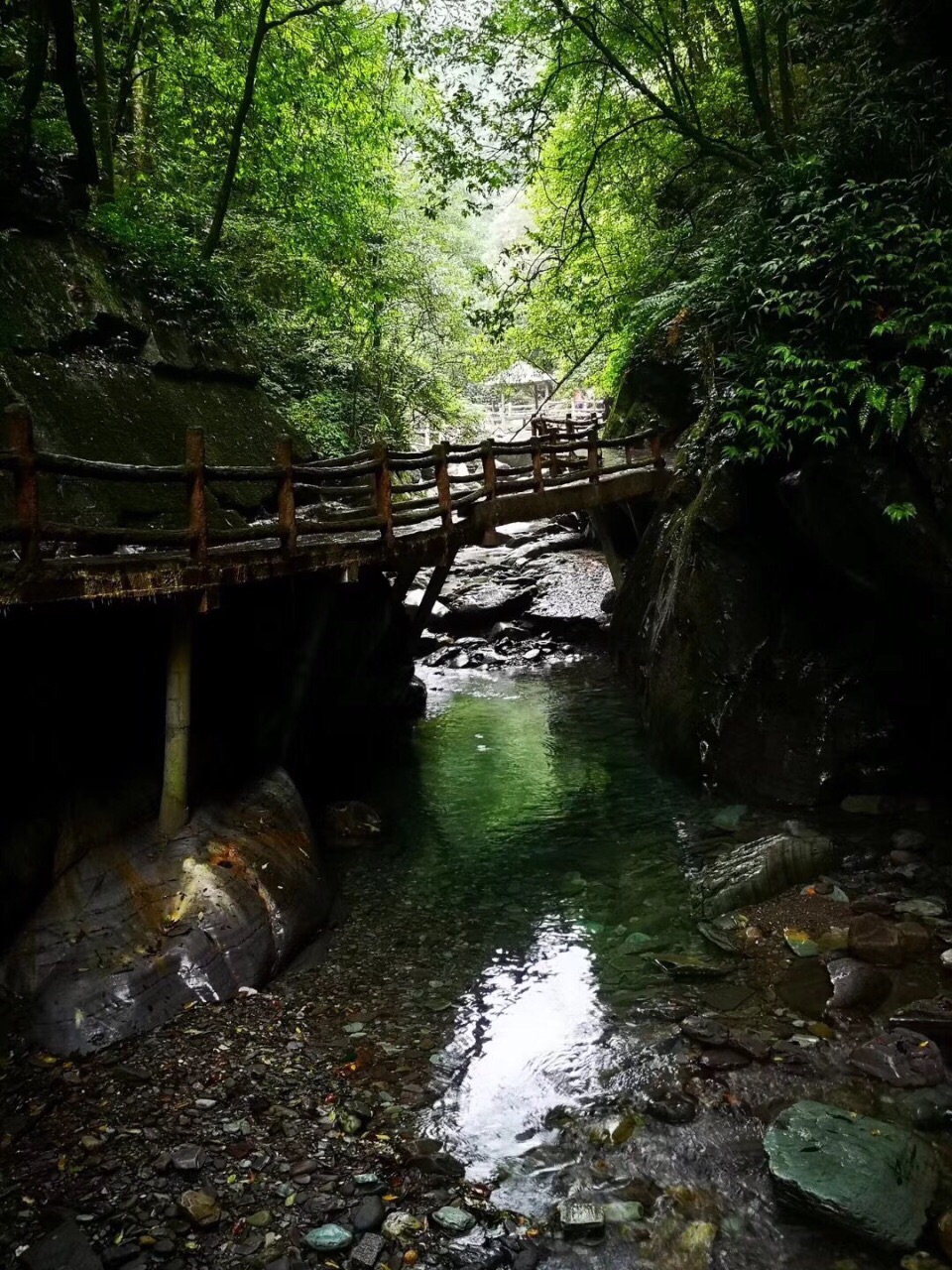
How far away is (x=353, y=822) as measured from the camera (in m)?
10.0

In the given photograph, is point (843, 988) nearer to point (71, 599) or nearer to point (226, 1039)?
point (226, 1039)

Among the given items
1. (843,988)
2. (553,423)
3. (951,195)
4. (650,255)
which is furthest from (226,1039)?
(553,423)

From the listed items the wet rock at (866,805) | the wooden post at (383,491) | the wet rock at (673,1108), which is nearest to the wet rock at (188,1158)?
the wet rock at (673,1108)

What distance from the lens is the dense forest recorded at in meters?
8.44

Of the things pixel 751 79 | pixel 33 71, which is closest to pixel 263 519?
pixel 33 71

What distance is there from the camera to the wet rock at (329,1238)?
12.7ft

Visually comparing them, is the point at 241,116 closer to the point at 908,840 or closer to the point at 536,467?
the point at 536,467

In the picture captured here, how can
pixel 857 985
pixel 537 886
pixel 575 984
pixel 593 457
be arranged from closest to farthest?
pixel 857 985
pixel 575 984
pixel 537 886
pixel 593 457

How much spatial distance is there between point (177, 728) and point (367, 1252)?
474 cm

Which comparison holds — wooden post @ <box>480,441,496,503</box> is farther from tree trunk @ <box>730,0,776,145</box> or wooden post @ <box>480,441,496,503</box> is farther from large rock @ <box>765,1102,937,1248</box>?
large rock @ <box>765,1102,937,1248</box>

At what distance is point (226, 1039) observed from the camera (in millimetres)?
5535

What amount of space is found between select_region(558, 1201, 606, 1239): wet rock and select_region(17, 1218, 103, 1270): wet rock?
2.37 metres

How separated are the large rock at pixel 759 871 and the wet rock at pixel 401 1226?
4.14 m

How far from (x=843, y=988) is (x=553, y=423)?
20.5 m
